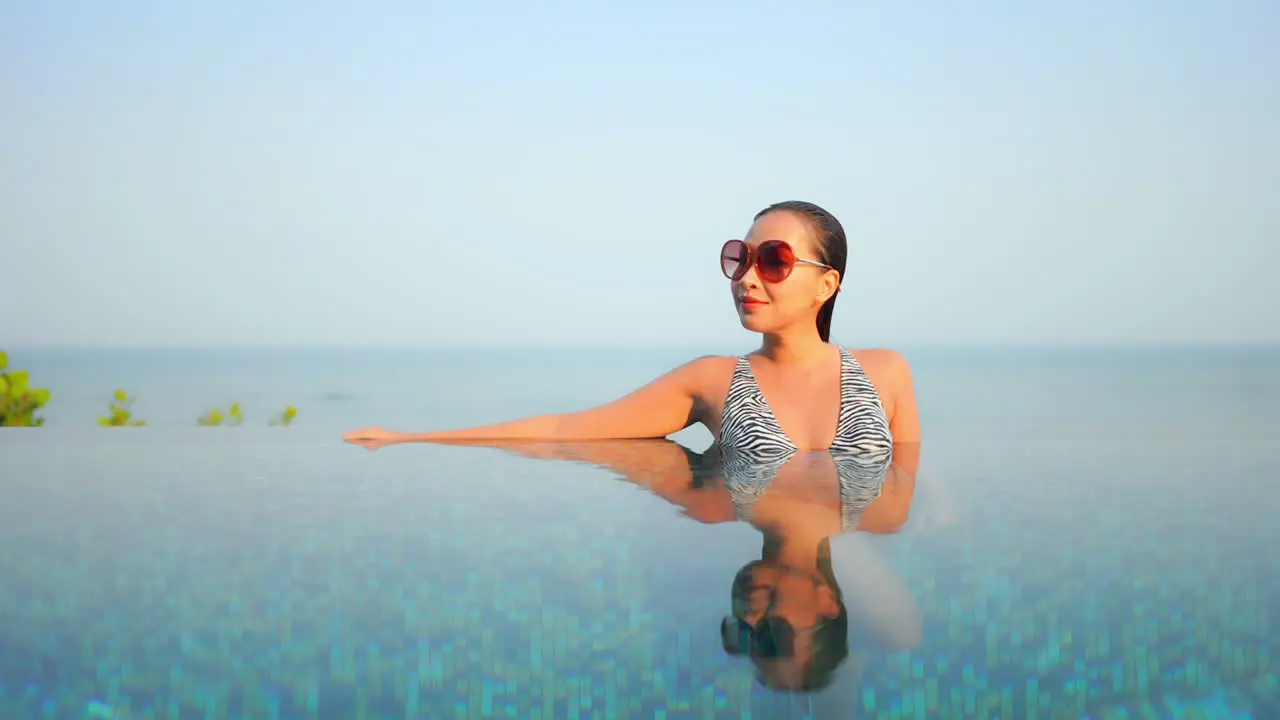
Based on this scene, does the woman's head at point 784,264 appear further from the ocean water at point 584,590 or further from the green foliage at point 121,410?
the green foliage at point 121,410

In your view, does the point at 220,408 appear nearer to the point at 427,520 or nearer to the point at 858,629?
the point at 427,520

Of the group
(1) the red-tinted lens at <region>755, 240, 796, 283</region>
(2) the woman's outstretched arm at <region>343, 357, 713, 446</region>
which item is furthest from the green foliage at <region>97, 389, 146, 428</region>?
(1) the red-tinted lens at <region>755, 240, 796, 283</region>

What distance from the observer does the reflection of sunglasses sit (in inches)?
69.8

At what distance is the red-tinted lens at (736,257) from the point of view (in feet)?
15.4

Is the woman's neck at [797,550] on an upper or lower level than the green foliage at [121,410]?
upper

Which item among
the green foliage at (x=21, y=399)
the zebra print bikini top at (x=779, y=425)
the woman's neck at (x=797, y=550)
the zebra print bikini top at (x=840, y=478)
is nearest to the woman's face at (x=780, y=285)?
the zebra print bikini top at (x=779, y=425)

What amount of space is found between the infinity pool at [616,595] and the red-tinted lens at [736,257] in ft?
3.15

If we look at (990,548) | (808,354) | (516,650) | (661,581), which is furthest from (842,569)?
(808,354)

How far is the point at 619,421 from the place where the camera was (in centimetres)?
546

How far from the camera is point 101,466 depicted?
4.95m

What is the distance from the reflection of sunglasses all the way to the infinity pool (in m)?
0.02

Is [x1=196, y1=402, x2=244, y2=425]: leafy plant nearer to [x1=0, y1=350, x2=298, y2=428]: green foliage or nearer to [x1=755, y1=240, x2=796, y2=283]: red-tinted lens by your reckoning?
[x1=0, y1=350, x2=298, y2=428]: green foliage

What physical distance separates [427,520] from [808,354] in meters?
2.32

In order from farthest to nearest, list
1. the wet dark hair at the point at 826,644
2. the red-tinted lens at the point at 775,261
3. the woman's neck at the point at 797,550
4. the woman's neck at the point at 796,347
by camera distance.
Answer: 1. the woman's neck at the point at 796,347
2. the red-tinted lens at the point at 775,261
3. the woman's neck at the point at 797,550
4. the wet dark hair at the point at 826,644
